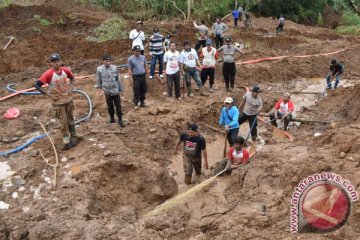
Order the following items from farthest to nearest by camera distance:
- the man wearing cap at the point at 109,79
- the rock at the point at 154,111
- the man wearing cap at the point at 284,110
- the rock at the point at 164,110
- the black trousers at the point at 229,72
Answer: the black trousers at the point at 229,72 < the rock at the point at 164,110 < the rock at the point at 154,111 < the man wearing cap at the point at 284,110 < the man wearing cap at the point at 109,79

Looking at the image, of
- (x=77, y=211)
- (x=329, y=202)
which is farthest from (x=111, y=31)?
(x=329, y=202)

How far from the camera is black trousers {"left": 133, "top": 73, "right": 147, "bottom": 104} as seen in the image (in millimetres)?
9938

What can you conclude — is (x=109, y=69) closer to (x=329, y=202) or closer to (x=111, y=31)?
(x=329, y=202)

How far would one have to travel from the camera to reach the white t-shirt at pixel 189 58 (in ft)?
35.4

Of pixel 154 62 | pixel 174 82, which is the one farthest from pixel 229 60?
pixel 154 62

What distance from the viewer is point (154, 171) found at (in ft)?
26.3

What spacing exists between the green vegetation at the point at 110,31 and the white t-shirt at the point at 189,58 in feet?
23.9

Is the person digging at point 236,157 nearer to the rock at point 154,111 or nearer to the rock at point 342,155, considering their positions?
the rock at point 342,155

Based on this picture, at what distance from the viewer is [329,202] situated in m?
4.66

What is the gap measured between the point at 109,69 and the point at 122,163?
2.07 m

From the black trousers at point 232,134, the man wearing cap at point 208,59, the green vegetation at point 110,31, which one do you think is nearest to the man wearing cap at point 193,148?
the black trousers at point 232,134

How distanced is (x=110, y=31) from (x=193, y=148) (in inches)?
456

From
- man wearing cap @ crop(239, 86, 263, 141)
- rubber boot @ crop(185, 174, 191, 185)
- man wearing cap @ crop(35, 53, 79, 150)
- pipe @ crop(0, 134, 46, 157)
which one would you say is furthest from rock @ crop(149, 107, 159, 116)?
pipe @ crop(0, 134, 46, 157)

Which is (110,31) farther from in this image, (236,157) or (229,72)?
(236,157)
